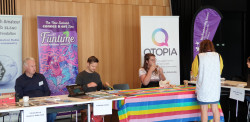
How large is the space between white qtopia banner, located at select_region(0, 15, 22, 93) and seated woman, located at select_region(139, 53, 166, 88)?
2.22m

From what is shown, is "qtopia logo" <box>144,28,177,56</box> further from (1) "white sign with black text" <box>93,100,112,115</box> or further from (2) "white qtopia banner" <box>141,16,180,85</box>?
(1) "white sign with black text" <box>93,100,112,115</box>

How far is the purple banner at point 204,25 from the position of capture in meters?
6.80

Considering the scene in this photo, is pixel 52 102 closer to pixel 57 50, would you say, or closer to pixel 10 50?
pixel 10 50

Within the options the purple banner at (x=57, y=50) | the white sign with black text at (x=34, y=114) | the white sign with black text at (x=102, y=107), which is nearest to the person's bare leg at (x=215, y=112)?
the white sign with black text at (x=102, y=107)

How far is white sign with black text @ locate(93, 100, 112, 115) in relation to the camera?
3.85 meters

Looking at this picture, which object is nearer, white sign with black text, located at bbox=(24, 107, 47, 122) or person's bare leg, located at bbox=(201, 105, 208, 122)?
white sign with black text, located at bbox=(24, 107, 47, 122)

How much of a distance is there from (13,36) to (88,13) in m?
1.76

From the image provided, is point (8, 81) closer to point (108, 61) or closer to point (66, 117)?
point (66, 117)

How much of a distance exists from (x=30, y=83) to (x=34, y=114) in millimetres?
1124

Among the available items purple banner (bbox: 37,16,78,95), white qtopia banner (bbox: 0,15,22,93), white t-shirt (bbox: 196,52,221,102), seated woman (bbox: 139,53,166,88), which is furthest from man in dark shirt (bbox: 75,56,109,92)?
white t-shirt (bbox: 196,52,221,102)

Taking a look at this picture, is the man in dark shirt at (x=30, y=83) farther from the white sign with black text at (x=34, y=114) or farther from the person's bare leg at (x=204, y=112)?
the person's bare leg at (x=204, y=112)

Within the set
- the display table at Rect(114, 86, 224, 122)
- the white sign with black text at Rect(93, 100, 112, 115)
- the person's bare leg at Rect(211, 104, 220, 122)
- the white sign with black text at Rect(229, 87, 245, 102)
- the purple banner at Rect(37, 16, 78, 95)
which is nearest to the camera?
the white sign with black text at Rect(93, 100, 112, 115)

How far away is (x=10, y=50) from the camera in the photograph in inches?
216

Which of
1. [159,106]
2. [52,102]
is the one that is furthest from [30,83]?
[159,106]
